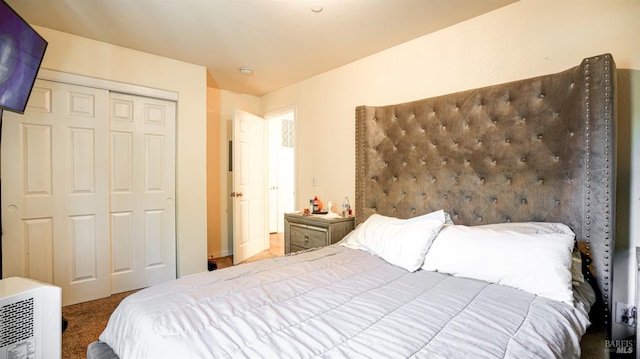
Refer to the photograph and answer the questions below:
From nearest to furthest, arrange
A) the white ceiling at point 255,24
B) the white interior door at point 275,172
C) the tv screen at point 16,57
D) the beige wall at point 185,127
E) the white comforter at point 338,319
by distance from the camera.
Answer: the white comforter at point 338,319
the tv screen at point 16,57
the white ceiling at point 255,24
the beige wall at point 185,127
the white interior door at point 275,172

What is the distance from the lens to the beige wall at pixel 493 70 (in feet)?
5.49

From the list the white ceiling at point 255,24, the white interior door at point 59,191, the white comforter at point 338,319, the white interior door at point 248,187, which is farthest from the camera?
the white interior door at point 248,187

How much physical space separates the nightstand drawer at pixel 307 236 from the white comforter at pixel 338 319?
1.17m

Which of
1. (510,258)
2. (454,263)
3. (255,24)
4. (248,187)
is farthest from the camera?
(248,187)

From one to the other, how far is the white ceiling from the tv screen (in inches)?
18.3

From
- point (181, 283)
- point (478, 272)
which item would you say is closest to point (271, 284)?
point (181, 283)

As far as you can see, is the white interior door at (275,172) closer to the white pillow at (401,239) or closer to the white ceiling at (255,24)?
the white ceiling at (255,24)

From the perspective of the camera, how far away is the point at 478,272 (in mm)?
1568

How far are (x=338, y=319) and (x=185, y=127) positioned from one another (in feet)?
9.69

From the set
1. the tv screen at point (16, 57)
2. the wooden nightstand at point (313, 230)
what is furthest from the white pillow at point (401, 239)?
the tv screen at point (16, 57)

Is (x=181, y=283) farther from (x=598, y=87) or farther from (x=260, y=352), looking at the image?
(x=598, y=87)

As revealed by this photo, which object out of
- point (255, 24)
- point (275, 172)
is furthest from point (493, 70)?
point (275, 172)

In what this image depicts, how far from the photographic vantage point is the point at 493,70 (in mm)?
2143

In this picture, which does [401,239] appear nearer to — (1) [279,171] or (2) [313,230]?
(2) [313,230]
